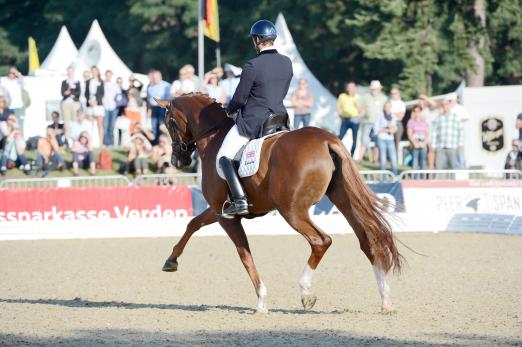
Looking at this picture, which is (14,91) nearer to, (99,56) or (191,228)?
(99,56)

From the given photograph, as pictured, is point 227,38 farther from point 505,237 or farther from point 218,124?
point 218,124

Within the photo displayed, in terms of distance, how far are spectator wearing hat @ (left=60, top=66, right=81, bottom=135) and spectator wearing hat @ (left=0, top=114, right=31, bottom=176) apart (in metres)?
2.22

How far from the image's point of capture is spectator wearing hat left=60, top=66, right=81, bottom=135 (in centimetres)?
2568

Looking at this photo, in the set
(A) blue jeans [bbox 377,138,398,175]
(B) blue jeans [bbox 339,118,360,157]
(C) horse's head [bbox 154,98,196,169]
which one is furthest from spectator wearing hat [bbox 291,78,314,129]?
(C) horse's head [bbox 154,98,196,169]

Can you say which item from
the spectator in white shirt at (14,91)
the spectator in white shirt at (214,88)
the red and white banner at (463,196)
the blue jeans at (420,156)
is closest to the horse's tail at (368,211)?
the red and white banner at (463,196)

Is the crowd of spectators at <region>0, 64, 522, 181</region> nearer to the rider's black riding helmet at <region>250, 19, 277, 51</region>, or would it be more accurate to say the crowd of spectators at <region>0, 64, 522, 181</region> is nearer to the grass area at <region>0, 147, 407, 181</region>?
the grass area at <region>0, 147, 407, 181</region>

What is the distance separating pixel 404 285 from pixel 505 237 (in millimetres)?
6631

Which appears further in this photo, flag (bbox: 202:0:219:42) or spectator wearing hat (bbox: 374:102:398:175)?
flag (bbox: 202:0:219:42)

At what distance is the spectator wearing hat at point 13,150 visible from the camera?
23.3 metres

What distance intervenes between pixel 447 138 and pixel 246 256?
12.6 meters

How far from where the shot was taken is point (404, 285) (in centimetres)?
1252

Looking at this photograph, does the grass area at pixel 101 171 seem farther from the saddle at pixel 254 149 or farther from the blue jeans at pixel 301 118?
the saddle at pixel 254 149

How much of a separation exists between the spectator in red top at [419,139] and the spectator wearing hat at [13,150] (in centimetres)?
867

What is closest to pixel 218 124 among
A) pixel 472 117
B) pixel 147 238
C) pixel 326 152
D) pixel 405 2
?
pixel 326 152
